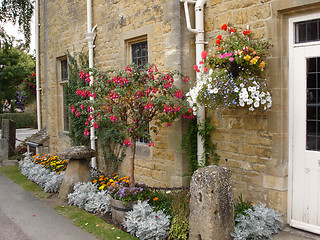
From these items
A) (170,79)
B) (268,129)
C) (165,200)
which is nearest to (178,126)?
(170,79)

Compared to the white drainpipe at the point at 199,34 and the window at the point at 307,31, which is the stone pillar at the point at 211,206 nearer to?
the white drainpipe at the point at 199,34

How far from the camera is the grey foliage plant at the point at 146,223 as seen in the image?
4633mm

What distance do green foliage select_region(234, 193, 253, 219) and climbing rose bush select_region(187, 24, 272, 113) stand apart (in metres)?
1.40

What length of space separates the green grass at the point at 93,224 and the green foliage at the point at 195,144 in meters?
1.59

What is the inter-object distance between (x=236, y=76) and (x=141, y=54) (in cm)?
286

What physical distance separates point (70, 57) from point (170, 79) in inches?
181

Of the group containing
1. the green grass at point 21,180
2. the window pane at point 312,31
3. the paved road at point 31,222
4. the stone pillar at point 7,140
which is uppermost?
the window pane at point 312,31

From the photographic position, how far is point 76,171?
692 cm

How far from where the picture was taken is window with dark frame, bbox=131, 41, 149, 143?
686cm

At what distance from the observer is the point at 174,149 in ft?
19.5

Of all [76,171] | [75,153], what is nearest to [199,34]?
[75,153]

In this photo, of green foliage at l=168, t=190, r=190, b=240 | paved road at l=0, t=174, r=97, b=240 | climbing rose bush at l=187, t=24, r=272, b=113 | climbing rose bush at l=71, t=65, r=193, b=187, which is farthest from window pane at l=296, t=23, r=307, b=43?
paved road at l=0, t=174, r=97, b=240

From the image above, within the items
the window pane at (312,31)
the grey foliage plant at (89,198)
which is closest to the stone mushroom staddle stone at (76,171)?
the grey foliage plant at (89,198)

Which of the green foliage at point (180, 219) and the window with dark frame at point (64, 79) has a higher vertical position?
the window with dark frame at point (64, 79)
